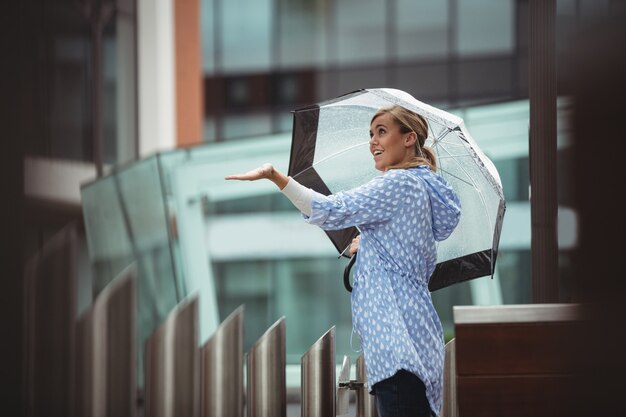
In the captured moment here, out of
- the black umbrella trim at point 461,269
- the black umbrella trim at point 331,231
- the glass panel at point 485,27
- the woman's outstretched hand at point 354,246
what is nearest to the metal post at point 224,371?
the woman's outstretched hand at point 354,246

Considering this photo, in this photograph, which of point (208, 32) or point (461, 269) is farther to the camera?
point (208, 32)

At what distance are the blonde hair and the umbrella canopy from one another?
356 mm

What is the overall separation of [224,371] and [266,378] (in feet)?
0.94

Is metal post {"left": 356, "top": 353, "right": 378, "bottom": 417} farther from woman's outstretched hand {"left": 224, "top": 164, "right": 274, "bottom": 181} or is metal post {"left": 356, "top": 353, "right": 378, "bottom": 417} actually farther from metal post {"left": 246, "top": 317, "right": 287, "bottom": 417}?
woman's outstretched hand {"left": 224, "top": 164, "right": 274, "bottom": 181}

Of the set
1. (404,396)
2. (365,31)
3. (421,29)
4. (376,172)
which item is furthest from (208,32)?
(404,396)

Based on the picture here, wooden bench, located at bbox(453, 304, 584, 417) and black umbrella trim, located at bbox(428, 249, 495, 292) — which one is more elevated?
black umbrella trim, located at bbox(428, 249, 495, 292)

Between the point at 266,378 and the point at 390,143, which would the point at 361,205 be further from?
the point at 266,378

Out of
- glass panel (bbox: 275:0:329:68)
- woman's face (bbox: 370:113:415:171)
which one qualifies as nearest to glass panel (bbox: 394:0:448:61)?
glass panel (bbox: 275:0:329:68)

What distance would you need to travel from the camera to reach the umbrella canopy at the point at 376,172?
12.0 ft

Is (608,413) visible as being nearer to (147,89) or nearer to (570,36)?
(570,36)

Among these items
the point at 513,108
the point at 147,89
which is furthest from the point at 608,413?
the point at 147,89

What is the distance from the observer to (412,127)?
10.1 ft

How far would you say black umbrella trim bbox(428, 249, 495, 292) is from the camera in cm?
374

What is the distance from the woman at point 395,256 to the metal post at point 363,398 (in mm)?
735
